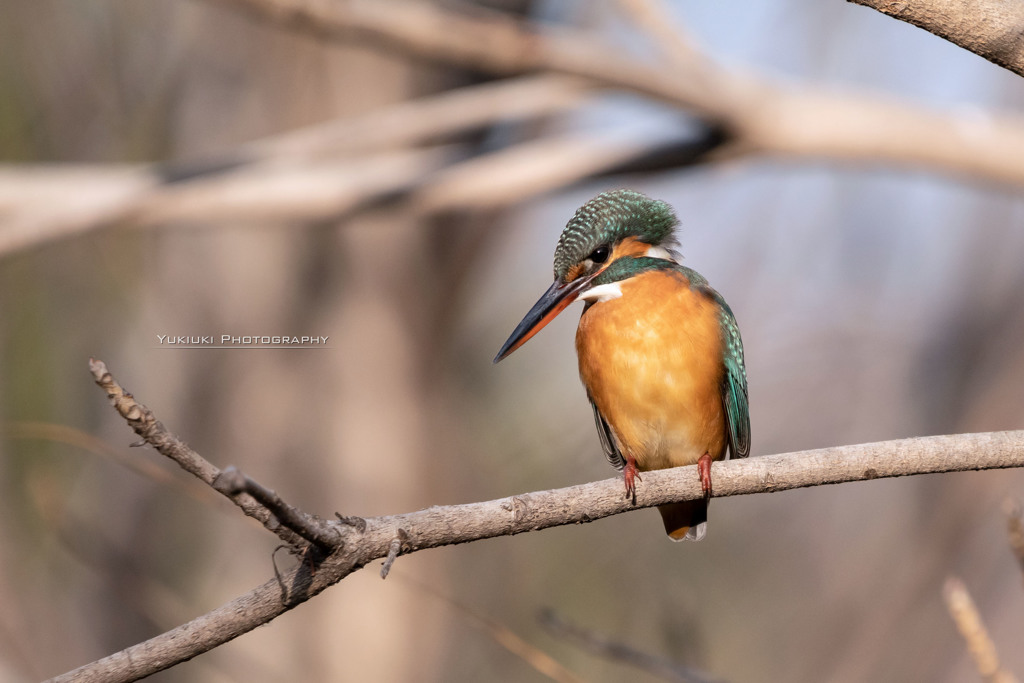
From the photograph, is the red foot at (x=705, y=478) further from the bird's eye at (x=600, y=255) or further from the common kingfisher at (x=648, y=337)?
the bird's eye at (x=600, y=255)

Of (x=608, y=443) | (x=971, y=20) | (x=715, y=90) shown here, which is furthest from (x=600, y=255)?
(x=715, y=90)

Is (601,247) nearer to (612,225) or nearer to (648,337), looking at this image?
(612,225)

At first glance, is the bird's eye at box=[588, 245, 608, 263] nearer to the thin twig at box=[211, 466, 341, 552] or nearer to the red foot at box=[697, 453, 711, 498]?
the red foot at box=[697, 453, 711, 498]

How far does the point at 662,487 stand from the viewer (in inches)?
70.0

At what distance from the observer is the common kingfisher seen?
75.1 inches

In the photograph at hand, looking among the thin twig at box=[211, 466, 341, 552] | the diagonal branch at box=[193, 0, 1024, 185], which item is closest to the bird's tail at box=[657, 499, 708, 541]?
the thin twig at box=[211, 466, 341, 552]

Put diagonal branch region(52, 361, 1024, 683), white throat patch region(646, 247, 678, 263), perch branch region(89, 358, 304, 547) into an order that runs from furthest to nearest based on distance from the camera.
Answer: white throat patch region(646, 247, 678, 263)
diagonal branch region(52, 361, 1024, 683)
perch branch region(89, 358, 304, 547)

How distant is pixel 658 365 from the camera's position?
7.17 ft

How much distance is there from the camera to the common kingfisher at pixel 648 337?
191 centimetres

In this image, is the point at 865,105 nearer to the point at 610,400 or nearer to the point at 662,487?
the point at 610,400

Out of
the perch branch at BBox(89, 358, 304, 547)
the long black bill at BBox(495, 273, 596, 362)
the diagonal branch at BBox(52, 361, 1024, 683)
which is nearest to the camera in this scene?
the perch branch at BBox(89, 358, 304, 547)

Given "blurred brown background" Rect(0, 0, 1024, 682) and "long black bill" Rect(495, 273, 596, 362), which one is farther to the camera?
"blurred brown background" Rect(0, 0, 1024, 682)

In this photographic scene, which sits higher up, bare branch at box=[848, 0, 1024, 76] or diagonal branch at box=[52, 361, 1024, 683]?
bare branch at box=[848, 0, 1024, 76]

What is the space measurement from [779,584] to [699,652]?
328 cm
